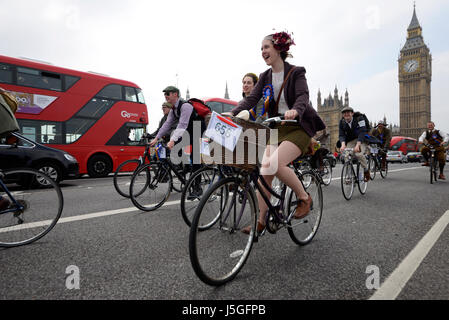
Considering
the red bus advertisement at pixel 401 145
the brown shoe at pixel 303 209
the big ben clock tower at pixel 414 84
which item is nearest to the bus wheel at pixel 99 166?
the brown shoe at pixel 303 209

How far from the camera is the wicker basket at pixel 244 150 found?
168cm

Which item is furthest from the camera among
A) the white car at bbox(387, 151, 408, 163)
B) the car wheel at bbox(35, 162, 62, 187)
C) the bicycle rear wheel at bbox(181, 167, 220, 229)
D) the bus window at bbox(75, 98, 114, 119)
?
the white car at bbox(387, 151, 408, 163)

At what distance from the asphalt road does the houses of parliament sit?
A: 95.1 meters

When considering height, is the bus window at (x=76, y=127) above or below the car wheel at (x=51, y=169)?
above

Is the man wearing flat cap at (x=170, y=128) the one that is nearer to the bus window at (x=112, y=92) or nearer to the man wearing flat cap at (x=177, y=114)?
the man wearing flat cap at (x=177, y=114)

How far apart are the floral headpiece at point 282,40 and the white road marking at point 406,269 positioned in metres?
2.01

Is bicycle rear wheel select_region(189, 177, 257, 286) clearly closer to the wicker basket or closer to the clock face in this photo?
the wicker basket

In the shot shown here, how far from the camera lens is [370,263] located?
200 cm

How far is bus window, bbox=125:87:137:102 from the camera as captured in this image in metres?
10.9

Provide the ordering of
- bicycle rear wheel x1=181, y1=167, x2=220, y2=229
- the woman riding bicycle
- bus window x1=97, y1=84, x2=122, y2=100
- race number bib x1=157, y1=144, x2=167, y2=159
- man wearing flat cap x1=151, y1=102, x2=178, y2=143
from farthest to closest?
bus window x1=97, y1=84, x2=122, y2=100
man wearing flat cap x1=151, y1=102, x2=178, y2=143
race number bib x1=157, y1=144, x2=167, y2=159
bicycle rear wheel x1=181, y1=167, x2=220, y2=229
the woman riding bicycle

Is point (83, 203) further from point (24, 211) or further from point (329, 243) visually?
point (329, 243)

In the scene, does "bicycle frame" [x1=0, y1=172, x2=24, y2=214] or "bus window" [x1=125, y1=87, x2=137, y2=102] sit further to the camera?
"bus window" [x1=125, y1=87, x2=137, y2=102]

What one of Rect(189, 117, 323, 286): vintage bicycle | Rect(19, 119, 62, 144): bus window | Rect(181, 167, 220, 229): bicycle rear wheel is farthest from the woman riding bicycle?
Rect(19, 119, 62, 144): bus window
